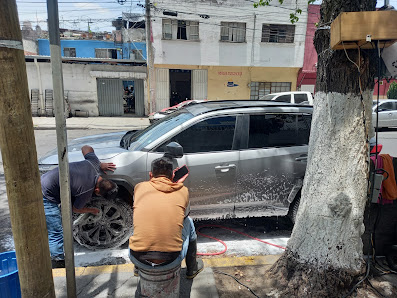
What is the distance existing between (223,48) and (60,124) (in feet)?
56.7

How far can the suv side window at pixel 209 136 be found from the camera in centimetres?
357

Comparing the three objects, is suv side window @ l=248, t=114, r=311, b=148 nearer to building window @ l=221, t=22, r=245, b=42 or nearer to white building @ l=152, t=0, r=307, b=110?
white building @ l=152, t=0, r=307, b=110

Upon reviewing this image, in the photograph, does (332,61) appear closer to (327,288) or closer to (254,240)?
(327,288)

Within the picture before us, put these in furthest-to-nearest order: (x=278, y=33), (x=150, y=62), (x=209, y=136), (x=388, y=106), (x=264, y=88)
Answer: (x=264, y=88) < (x=278, y=33) < (x=150, y=62) < (x=388, y=106) < (x=209, y=136)

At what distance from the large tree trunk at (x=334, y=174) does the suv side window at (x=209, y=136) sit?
125 cm

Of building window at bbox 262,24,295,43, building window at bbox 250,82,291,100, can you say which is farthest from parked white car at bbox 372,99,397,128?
building window at bbox 262,24,295,43

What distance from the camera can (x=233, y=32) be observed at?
18031 millimetres

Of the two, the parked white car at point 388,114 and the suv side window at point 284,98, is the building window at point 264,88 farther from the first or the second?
the parked white car at point 388,114

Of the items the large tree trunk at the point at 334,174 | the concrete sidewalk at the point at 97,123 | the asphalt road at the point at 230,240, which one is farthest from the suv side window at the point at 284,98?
the large tree trunk at the point at 334,174

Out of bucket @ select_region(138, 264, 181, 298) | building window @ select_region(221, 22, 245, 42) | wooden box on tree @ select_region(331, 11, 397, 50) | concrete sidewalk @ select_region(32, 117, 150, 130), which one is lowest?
concrete sidewalk @ select_region(32, 117, 150, 130)

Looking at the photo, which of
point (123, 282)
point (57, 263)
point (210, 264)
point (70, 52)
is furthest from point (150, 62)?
point (123, 282)

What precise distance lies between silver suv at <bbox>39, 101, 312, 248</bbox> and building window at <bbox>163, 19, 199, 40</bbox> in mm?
14956

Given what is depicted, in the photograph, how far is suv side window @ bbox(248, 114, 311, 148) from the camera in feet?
12.3

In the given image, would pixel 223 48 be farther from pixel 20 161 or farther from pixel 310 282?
pixel 20 161
